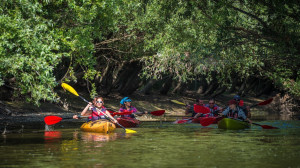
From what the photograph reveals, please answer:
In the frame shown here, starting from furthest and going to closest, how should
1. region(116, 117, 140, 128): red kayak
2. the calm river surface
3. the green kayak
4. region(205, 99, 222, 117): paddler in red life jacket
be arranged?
region(205, 99, 222, 117): paddler in red life jacket → region(116, 117, 140, 128): red kayak → the green kayak → the calm river surface

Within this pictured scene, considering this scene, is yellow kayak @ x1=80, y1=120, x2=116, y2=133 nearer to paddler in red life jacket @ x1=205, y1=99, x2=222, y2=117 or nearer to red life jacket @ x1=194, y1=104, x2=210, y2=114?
red life jacket @ x1=194, y1=104, x2=210, y2=114

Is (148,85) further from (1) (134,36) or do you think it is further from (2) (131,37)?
(1) (134,36)

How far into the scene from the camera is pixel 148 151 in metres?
10.4

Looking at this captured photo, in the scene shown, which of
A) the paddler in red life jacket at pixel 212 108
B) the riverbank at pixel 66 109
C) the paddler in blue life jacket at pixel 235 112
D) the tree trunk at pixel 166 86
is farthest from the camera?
the tree trunk at pixel 166 86

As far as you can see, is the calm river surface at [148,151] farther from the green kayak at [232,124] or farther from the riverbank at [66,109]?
the riverbank at [66,109]

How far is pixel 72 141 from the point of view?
12562 millimetres

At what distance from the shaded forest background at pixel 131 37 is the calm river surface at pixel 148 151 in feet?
7.45

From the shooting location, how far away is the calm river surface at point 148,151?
8.57 metres

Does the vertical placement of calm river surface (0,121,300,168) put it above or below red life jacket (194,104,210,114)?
below

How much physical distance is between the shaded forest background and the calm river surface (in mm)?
2271

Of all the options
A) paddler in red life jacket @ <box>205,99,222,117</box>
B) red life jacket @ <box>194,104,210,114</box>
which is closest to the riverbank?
paddler in red life jacket @ <box>205,99,222,117</box>

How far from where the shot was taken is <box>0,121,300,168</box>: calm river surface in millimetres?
8570

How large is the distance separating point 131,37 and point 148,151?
15.2m

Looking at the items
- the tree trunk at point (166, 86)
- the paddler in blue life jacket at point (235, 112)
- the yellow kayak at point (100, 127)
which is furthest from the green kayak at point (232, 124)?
the tree trunk at point (166, 86)
